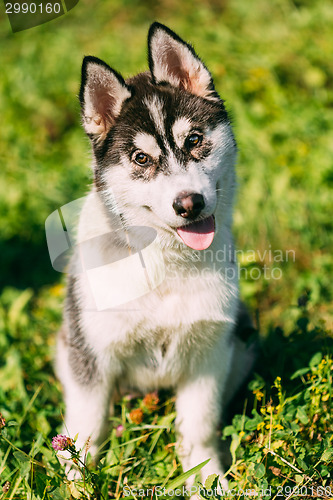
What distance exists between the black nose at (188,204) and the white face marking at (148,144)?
0.27m

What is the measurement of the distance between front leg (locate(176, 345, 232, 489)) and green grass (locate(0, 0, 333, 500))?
0.09 metres

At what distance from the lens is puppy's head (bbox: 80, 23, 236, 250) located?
6.88 feet

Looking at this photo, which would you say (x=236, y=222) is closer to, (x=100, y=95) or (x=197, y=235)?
(x=197, y=235)

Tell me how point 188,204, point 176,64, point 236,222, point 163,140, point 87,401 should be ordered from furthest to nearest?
point 236,222, point 87,401, point 176,64, point 163,140, point 188,204

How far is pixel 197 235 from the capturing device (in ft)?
7.13

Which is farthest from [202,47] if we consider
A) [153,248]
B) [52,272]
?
[153,248]

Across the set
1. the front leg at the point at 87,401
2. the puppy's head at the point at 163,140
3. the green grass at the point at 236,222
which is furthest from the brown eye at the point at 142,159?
the front leg at the point at 87,401

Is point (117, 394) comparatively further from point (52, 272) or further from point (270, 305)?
point (52, 272)

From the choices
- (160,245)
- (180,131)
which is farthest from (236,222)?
(180,131)

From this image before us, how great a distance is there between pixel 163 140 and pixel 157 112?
136mm

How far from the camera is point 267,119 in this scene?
197 inches

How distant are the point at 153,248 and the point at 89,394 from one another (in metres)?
0.82

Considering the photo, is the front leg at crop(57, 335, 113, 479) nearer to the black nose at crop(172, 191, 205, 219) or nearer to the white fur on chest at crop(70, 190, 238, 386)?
the white fur on chest at crop(70, 190, 238, 386)

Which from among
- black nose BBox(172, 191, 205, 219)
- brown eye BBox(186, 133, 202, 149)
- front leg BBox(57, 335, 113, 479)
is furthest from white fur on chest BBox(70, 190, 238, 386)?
brown eye BBox(186, 133, 202, 149)
